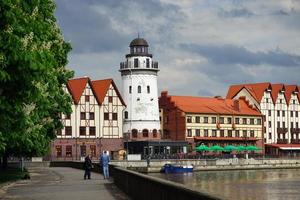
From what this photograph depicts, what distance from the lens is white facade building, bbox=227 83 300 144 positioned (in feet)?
487

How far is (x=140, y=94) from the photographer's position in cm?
12794

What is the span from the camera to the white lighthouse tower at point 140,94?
127 metres

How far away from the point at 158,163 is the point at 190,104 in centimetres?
2721

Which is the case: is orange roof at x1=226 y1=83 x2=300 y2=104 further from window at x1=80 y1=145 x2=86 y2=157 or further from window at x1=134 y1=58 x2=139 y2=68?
window at x1=80 y1=145 x2=86 y2=157

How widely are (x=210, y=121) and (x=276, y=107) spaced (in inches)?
894

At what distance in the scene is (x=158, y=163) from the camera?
115250 millimetres

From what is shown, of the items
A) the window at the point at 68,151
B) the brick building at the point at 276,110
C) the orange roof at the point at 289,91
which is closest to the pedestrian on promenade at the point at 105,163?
the window at the point at 68,151

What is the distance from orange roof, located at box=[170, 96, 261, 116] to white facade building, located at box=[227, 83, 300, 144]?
2.81 m

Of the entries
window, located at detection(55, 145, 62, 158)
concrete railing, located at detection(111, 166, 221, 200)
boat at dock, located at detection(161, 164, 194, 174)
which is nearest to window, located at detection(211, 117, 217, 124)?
boat at dock, located at detection(161, 164, 194, 174)

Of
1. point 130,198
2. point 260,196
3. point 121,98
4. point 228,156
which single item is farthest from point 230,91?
point 130,198

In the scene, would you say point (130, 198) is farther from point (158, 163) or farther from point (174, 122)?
point (174, 122)

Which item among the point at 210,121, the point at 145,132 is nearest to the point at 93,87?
the point at 145,132

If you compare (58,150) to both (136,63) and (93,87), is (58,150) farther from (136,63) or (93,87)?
(136,63)

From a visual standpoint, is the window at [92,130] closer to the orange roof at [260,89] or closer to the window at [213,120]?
the window at [213,120]
